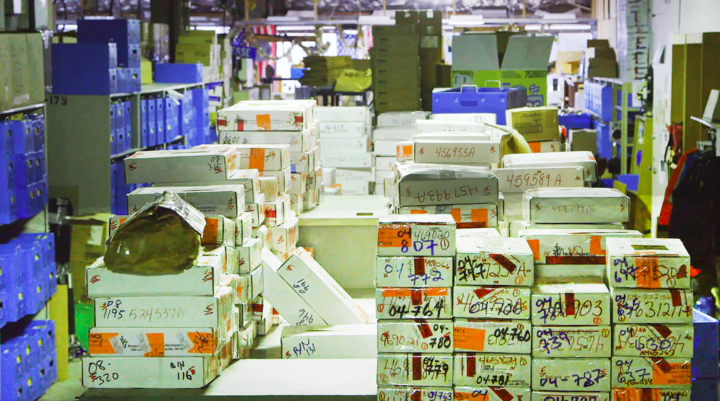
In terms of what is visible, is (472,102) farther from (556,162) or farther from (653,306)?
(653,306)

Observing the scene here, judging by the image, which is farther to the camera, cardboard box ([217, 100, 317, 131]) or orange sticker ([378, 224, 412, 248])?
cardboard box ([217, 100, 317, 131])

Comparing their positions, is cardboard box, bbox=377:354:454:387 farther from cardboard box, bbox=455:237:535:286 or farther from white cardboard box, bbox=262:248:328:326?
white cardboard box, bbox=262:248:328:326

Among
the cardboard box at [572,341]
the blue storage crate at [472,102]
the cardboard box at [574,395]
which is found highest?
the blue storage crate at [472,102]

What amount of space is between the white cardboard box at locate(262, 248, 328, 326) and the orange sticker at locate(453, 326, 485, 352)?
1047 millimetres

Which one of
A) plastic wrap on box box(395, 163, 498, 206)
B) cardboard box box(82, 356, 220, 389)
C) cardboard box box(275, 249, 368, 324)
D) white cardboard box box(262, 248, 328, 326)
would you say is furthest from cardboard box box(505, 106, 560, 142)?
cardboard box box(82, 356, 220, 389)

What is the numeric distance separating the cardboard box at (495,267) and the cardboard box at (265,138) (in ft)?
8.03

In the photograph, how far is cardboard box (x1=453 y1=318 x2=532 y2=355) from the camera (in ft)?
9.54

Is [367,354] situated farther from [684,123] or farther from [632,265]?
[684,123]

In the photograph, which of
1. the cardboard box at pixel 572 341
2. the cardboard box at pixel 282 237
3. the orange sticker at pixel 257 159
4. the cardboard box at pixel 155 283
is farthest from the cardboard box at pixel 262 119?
the cardboard box at pixel 572 341

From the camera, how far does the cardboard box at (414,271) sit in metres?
2.96

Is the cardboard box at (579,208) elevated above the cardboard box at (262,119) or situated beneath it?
situated beneath

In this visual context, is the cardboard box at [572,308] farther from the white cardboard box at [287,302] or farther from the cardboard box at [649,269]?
the white cardboard box at [287,302]

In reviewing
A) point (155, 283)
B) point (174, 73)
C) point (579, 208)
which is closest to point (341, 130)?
point (174, 73)

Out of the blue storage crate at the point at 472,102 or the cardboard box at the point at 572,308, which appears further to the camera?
the blue storage crate at the point at 472,102
